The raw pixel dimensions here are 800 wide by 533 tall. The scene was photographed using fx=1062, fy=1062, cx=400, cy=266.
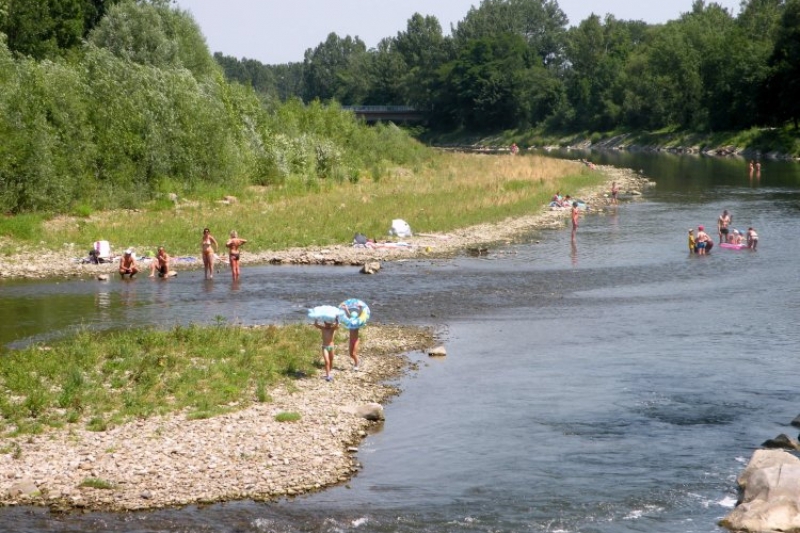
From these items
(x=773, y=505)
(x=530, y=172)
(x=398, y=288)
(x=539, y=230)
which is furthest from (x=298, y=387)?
(x=530, y=172)

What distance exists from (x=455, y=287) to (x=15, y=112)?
2686 cm

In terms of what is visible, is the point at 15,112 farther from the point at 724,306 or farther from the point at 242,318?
the point at 724,306

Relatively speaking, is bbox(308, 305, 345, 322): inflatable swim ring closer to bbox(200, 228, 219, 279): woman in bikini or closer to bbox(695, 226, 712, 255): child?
bbox(200, 228, 219, 279): woman in bikini

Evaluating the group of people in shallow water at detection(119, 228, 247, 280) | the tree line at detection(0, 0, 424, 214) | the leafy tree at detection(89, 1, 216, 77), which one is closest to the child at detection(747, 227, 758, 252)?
the group of people in shallow water at detection(119, 228, 247, 280)

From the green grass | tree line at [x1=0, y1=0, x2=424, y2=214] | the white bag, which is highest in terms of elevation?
tree line at [x1=0, y1=0, x2=424, y2=214]

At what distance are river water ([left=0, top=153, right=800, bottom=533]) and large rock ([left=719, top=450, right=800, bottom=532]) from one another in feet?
1.68

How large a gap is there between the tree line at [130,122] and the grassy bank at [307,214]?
1.90 metres

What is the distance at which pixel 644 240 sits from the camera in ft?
200

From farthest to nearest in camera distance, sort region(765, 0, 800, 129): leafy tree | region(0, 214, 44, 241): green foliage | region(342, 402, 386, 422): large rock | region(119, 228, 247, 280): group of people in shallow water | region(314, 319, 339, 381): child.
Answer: region(765, 0, 800, 129): leafy tree < region(0, 214, 44, 241): green foliage < region(119, 228, 247, 280): group of people in shallow water < region(314, 319, 339, 381): child < region(342, 402, 386, 422): large rock

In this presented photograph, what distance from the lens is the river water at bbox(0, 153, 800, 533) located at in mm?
20766

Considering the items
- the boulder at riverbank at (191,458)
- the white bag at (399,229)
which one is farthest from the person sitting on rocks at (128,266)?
the boulder at riverbank at (191,458)

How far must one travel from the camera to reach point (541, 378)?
30.7m

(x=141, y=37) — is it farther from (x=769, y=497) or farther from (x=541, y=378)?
(x=769, y=497)

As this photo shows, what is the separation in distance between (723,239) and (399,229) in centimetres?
1782
